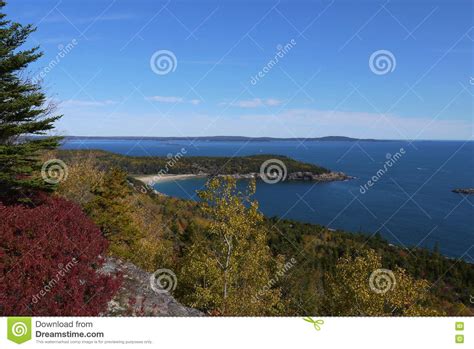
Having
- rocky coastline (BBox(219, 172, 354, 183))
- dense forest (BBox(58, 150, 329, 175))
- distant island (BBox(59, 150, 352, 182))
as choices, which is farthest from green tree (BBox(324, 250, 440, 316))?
dense forest (BBox(58, 150, 329, 175))

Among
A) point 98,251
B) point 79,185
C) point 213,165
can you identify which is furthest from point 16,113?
point 213,165

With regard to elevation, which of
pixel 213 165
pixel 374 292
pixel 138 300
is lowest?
pixel 138 300

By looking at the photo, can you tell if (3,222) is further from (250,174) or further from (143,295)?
(250,174)

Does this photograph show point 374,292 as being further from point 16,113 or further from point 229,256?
point 16,113

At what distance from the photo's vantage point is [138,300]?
9.47 m

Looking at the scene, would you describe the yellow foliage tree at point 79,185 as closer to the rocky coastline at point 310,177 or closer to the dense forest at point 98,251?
the dense forest at point 98,251

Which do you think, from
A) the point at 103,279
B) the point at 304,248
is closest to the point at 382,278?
the point at 103,279

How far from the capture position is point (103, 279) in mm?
8891

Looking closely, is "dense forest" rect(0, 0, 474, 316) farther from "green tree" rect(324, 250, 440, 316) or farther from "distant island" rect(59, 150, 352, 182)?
"distant island" rect(59, 150, 352, 182)

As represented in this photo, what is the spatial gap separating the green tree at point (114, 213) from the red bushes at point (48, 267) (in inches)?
286

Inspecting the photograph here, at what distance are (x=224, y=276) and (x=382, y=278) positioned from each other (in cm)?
615

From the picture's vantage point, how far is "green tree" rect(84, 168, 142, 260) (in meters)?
19.2

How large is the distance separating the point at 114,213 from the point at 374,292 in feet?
44.5
